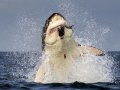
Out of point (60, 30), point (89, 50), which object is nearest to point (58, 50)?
point (60, 30)

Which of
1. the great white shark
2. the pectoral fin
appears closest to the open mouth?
the great white shark

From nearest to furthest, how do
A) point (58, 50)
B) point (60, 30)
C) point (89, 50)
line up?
point (60, 30), point (58, 50), point (89, 50)

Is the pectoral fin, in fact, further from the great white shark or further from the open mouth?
the open mouth

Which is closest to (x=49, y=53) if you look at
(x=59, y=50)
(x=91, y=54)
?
(x=59, y=50)

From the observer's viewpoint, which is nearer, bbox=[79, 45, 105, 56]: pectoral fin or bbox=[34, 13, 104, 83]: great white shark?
bbox=[34, 13, 104, 83]: great white shark

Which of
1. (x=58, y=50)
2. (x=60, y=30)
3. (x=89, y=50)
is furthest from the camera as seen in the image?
(x=89, y=50)

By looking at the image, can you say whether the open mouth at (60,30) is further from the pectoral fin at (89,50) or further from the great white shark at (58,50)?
the pectoral fin at (89,50)

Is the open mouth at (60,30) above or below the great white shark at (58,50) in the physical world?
above

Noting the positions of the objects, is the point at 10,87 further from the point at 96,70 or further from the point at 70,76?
the point at 96,70

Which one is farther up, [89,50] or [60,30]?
[60,30]

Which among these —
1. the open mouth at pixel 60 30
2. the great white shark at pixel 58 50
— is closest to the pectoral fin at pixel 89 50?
the great white shark at pixel 58 50

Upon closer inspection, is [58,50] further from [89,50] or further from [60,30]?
[89,50]

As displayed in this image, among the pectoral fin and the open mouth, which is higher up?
the open mouth

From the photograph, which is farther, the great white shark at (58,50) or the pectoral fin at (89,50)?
the pectoral fin at (89,50)
